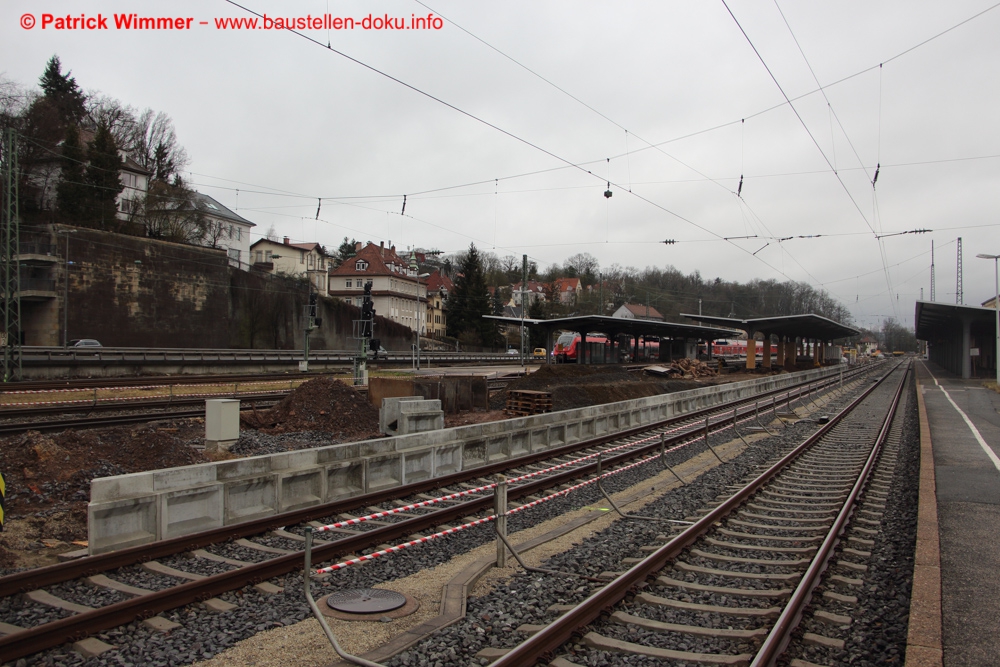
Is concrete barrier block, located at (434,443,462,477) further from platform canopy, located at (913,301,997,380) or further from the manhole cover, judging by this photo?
platform canopy, located at (913,301,997,380)

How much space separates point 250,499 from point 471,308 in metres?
75.4

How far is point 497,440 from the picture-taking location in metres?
14.5

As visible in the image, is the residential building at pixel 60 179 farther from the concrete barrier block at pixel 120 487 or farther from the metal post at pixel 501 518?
the metal post at pixel 501 518

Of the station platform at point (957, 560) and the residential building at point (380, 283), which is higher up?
the residential building at point (380, 283)

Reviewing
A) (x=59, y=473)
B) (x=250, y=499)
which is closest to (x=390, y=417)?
(x=250, y=499)

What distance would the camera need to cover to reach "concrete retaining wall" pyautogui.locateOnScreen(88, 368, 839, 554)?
304 inches

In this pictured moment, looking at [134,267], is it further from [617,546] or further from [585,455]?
[617,546]

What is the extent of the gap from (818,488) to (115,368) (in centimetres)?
3339

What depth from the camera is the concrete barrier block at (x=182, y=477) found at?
8125 millimetres

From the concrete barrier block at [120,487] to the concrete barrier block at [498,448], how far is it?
7273 mm

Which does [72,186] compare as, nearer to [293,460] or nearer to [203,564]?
[293,460]

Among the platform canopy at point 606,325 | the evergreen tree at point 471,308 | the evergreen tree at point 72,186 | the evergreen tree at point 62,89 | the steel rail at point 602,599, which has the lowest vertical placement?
the steel rail at point 602,599

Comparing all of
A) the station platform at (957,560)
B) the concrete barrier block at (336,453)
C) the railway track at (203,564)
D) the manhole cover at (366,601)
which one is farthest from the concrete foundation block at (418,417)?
the station platform at (957,560)

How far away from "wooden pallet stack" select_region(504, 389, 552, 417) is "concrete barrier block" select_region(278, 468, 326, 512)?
38.2 feet
